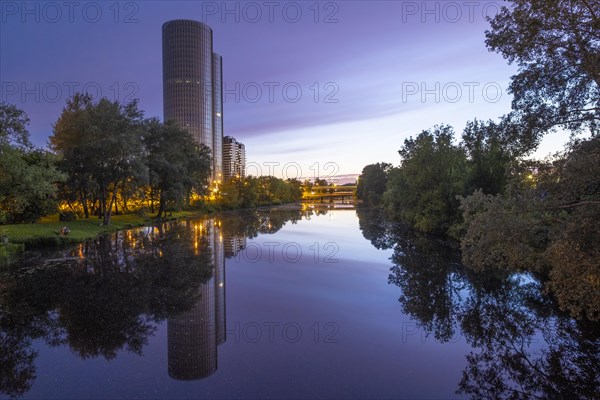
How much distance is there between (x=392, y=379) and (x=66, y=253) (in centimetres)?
2518

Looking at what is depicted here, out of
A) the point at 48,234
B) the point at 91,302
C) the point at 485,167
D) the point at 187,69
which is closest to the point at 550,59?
the point at 91,302

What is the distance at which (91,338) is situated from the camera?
426 inches

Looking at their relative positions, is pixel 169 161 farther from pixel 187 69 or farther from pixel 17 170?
pixel 187 69

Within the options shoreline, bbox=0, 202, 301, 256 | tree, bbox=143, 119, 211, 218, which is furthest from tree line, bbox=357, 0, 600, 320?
tree, bbox=143, 119, 211, 218

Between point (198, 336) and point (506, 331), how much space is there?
919 centimetres

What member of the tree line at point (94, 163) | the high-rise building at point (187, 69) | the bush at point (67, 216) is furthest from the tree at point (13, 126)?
the high-rise building at point (187, 69)

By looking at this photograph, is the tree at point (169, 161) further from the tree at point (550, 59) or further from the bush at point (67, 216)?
the tree at point (550, 59)

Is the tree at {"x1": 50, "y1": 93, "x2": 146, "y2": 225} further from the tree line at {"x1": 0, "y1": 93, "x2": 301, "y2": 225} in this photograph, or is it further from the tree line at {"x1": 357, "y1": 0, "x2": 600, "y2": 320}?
the tree line at {"x1": 357, "y1": 0, "x2": 600, "y2": 320}

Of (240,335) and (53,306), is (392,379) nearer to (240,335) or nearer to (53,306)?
(240,335)

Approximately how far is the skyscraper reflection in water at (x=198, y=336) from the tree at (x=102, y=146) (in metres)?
28.8

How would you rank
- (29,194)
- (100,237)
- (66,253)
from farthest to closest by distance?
1. (100,237)
2. (29,194)
3. (66,253)

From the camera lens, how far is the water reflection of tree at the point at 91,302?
402 inches

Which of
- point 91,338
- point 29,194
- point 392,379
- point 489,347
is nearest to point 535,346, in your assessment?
point 489,347

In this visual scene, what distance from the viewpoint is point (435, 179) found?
3941cm
